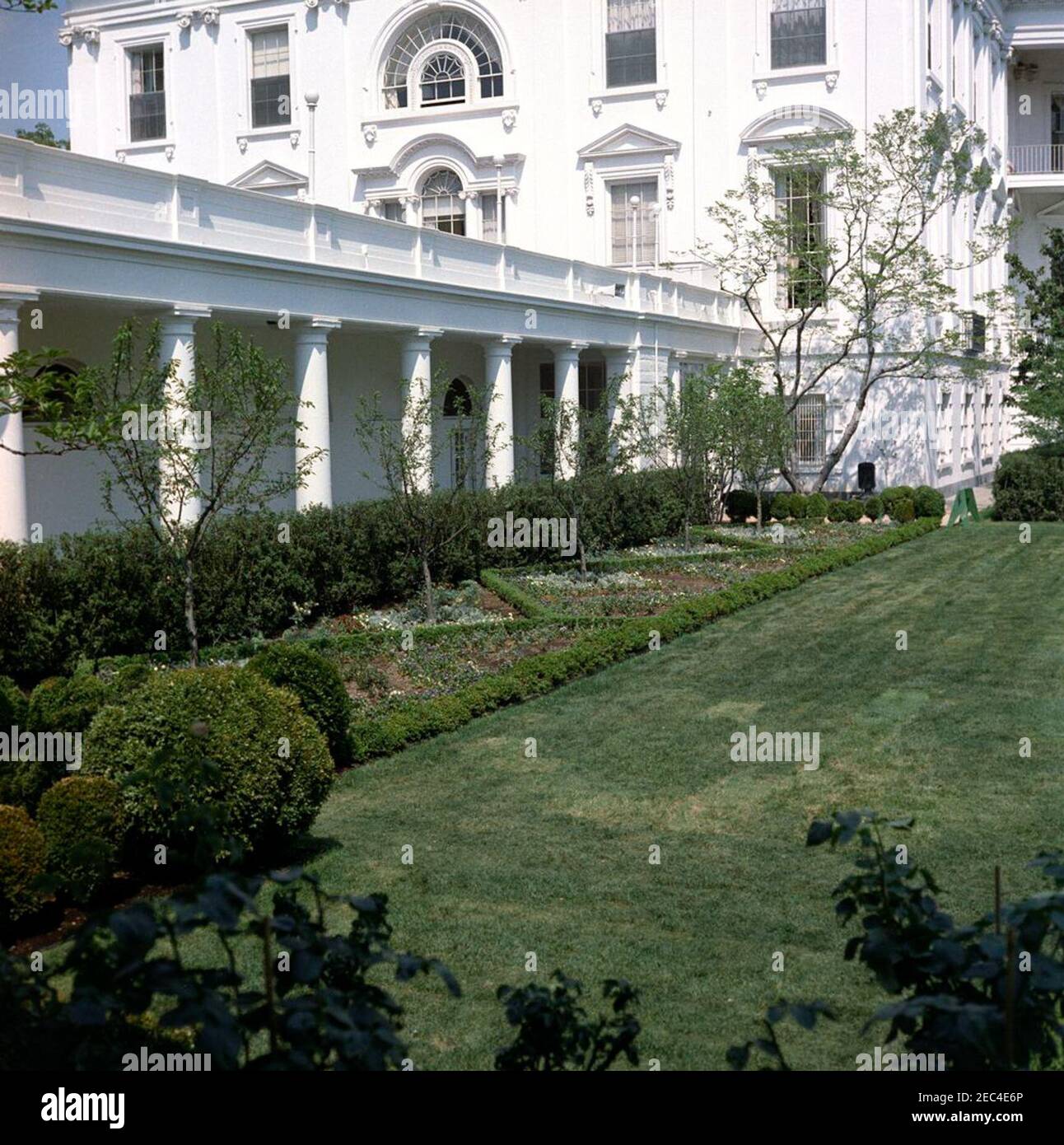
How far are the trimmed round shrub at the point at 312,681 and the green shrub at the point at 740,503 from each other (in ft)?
64.9

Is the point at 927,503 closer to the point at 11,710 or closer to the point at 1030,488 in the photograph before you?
the point at 1030,488

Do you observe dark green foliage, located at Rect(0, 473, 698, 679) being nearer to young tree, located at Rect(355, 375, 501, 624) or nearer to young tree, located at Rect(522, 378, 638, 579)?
young tree, located at Rect(355, 375, 501, 624)

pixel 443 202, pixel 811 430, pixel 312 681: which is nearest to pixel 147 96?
pixel 443 202

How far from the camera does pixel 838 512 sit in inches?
1213

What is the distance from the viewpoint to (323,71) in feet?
123

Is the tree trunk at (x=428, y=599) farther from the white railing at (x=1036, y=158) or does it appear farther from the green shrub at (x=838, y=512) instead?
the white railing at (x=1036, y=158)

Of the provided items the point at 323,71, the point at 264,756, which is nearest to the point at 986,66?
the point at 323,71

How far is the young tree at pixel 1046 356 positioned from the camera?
29.7 meters

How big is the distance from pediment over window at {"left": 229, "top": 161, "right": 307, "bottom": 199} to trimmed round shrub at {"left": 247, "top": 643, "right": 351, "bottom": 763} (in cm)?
2945

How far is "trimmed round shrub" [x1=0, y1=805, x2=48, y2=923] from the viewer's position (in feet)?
24.9

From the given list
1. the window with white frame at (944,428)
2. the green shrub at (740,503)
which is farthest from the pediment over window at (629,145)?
the green shrub at (740,503)

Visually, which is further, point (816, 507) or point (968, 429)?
point (968, 429)

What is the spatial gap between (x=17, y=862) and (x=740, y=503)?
23.8 metres

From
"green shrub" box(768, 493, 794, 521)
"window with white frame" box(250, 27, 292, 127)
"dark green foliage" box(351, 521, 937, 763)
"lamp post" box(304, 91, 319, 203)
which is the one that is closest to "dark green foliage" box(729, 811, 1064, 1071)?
"dark green foliage" box(351, 521, 937, 763)
